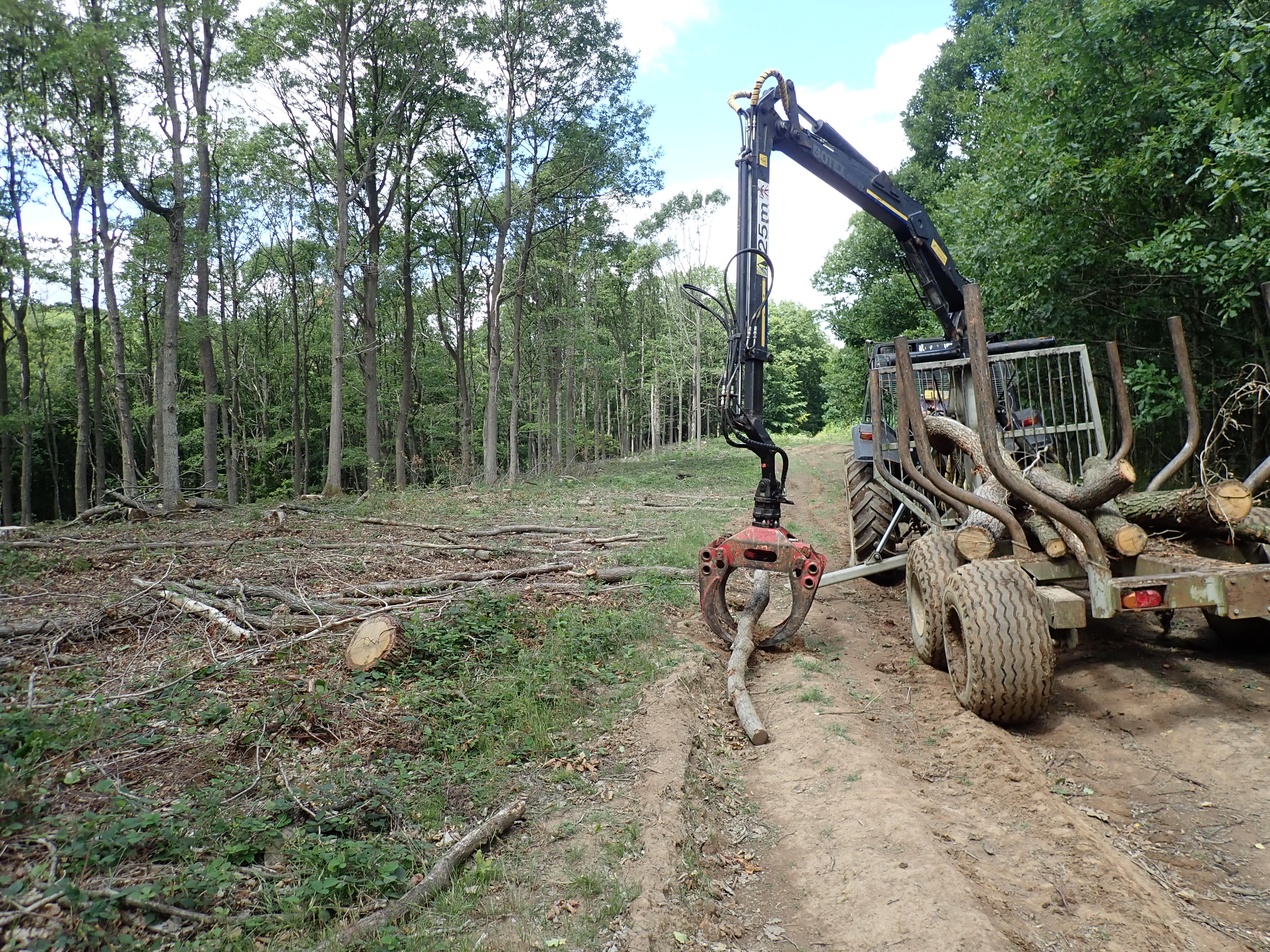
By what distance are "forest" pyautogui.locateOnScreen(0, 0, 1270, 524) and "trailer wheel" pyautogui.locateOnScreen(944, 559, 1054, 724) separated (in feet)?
7.10

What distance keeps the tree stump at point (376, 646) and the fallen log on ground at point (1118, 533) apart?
4861mm

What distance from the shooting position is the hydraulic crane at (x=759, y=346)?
5.75 metres

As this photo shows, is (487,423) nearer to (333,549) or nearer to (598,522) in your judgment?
(598,522)

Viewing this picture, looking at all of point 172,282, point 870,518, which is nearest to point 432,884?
point 870,518

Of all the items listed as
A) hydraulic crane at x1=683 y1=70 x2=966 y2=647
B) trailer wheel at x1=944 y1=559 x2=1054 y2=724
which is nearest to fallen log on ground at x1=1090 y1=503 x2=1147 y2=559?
trailer wheel at x1=944 y1=559 x2=1054 y2=724

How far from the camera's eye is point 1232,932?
2670mm

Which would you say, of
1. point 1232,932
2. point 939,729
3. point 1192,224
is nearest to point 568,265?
point 1192,224

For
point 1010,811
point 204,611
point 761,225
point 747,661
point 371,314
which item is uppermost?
point 371,314

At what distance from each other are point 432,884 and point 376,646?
248cm

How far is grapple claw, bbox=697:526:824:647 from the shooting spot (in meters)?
5.66

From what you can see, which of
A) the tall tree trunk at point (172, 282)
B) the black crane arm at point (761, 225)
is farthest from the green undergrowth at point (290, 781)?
the tall tree trunk at point (172, 282)

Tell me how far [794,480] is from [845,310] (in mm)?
10303

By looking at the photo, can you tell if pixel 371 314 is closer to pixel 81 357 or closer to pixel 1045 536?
pixel 81 357

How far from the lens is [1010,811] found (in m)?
3.49
